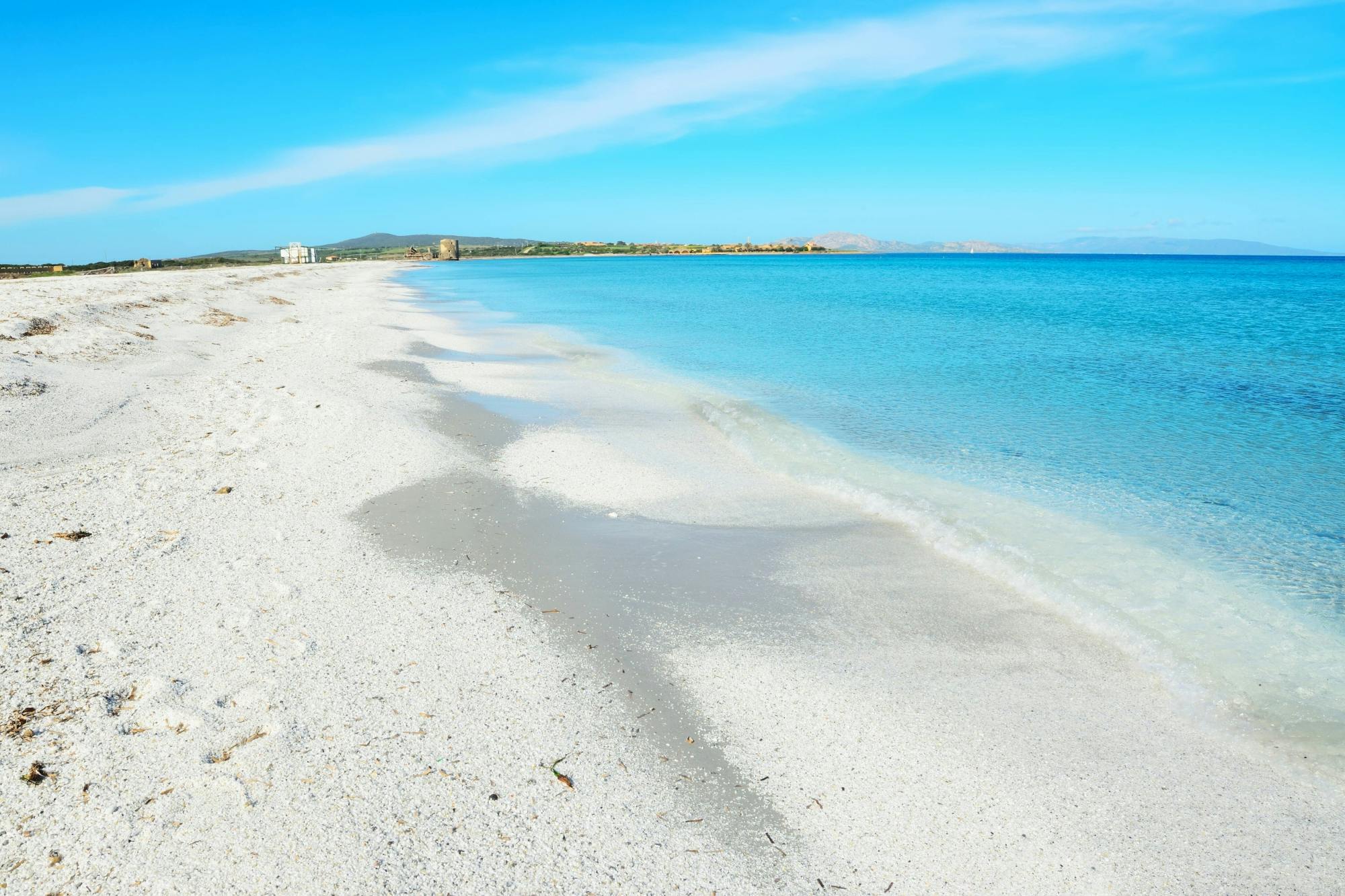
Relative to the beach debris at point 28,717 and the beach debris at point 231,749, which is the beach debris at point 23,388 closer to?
the beach debris at point 28,717

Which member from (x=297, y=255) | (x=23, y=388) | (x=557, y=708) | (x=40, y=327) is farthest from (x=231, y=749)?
(x=297, y=255)

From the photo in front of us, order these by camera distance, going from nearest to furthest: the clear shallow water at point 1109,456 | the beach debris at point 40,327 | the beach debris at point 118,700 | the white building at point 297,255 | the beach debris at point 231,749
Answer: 1. the beach debris at point 231,749
2. the beach debris at point 118,700
3. the clear shallow water at point 1109,456
4. the beach debris at point 40,327
5. the white building at point 297,255

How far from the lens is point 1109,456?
9.73 meters

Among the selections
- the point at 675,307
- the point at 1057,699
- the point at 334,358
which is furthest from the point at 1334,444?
the point at 675,307

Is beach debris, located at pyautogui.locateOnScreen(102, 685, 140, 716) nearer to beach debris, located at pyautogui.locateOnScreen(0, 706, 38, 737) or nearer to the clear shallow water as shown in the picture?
beach debris, located at pyautogui.locateOnScreen(0, 706, 38, 737)

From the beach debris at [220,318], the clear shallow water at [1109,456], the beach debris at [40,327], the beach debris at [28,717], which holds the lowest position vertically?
the beach debris at [28,717]

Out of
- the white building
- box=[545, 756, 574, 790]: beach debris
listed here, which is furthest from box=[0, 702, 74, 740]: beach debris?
the white building

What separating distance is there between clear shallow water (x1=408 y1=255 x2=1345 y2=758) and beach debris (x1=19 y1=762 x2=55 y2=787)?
21.4 feet

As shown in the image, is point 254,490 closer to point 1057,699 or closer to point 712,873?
point 712,873

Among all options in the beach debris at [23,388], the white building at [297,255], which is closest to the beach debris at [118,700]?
the beach debris at [23,388]

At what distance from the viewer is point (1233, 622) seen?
17.9 ft

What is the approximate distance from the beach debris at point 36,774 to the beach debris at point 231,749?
663 millimetres

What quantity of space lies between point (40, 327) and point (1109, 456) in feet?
66.2

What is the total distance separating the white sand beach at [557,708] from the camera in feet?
10.4
